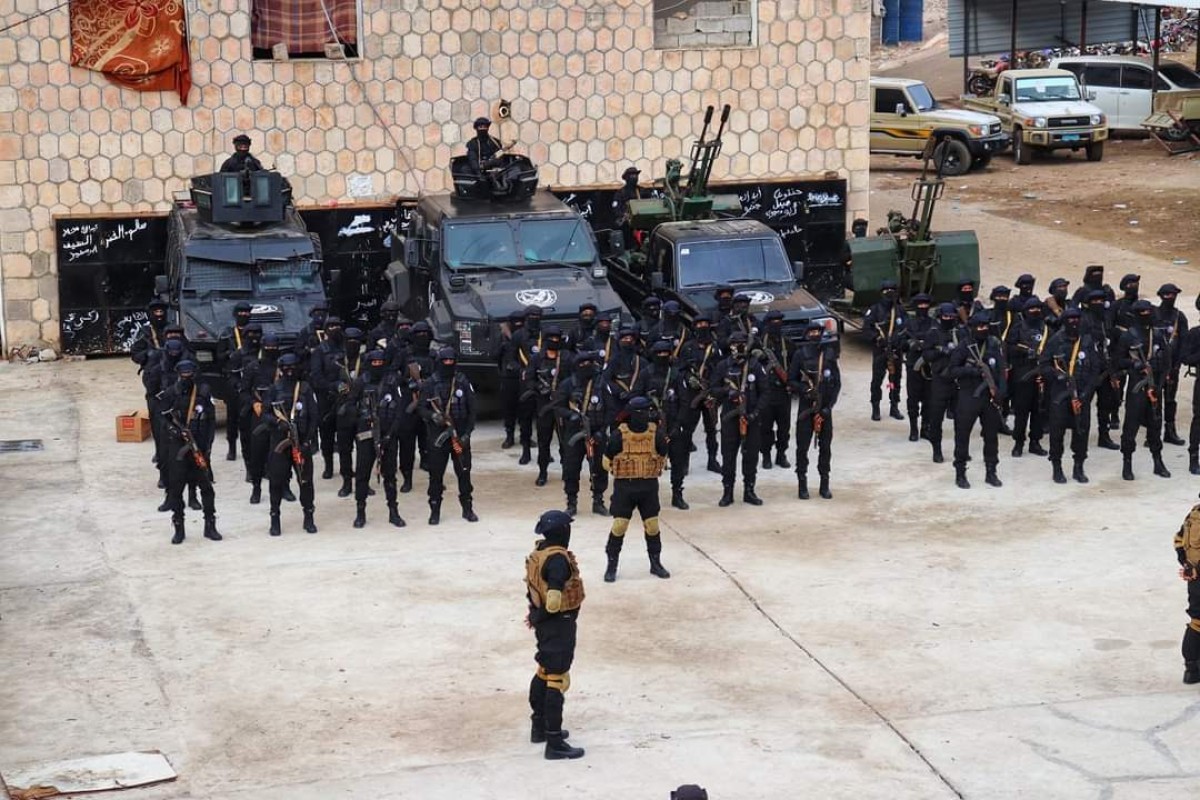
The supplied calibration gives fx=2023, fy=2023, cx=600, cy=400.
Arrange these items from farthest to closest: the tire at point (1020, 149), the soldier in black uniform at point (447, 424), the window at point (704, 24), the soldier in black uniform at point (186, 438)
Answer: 1. the tire at point (1020, 149)
2. the window at point (704, 24)
3. the soldier in black uniform at point (447, 424)
4. the soldier in black uniform at point (186, 438)

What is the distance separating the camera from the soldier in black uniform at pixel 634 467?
45.9 ft

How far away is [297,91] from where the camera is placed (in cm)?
2298

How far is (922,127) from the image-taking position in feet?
117

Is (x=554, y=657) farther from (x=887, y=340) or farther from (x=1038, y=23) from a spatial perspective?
(x=1038, y=23)

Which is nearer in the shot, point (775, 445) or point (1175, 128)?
point (775, 445)

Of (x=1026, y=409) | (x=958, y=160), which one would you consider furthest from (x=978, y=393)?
(x=958, y=160)

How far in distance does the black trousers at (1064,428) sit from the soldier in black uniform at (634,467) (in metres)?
4.25

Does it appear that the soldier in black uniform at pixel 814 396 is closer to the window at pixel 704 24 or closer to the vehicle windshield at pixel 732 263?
the vehicle windshield at pixel 732 263

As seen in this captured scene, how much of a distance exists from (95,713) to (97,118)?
12006mm

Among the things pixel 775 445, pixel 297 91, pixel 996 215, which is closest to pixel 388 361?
pixel 775 445

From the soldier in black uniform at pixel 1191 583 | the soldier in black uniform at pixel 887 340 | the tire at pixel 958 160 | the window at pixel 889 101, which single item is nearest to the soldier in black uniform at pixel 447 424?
the soldier in black uniform at pixel 887 340

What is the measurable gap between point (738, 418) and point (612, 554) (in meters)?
2.59

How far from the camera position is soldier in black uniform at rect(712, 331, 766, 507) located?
1644 centimetres

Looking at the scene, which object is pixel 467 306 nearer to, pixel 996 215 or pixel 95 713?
pixel 95 713
